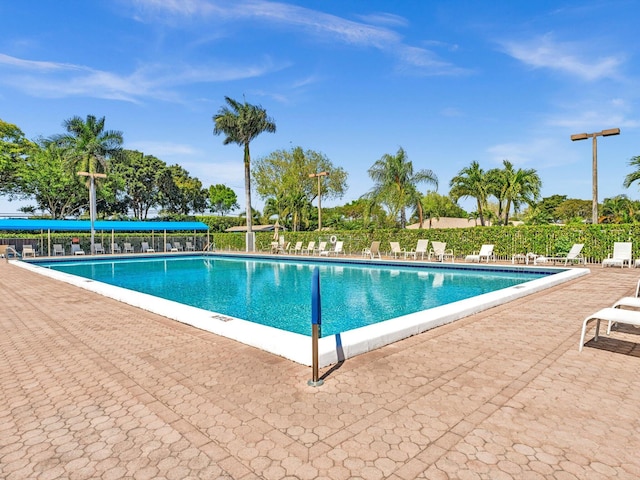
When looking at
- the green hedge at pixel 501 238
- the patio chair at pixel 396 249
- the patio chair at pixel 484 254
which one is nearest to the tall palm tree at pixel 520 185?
the green hedge at pixel 501 238

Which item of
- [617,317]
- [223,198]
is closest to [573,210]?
[223,198]

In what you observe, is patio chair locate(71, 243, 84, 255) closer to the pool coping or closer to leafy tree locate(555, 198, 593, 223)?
the pool coping

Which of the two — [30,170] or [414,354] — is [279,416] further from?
[30,170]

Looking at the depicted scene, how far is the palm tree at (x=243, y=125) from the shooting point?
1165 inches

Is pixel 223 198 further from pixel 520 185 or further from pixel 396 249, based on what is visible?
pixel 396 249

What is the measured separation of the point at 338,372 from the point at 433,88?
20.4 metres

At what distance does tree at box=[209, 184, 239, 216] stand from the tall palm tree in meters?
62.7

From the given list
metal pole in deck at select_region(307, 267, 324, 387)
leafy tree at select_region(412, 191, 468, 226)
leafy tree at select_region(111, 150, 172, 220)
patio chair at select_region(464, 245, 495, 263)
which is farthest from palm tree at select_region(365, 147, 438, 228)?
leafy tree at select_region(412, 191, 468, 226)

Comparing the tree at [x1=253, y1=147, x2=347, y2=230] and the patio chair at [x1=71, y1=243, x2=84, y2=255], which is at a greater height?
the tree at [x1=253, y1=147, x2=347, y2=230]

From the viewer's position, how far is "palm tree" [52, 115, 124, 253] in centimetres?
3014

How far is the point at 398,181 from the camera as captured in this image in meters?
26.2

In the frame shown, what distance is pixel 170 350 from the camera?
4.38 metres

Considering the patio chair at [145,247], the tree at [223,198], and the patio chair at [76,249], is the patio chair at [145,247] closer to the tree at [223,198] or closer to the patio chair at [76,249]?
the patio chair at [76,249]

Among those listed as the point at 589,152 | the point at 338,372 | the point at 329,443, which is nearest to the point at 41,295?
the point at 338,372
